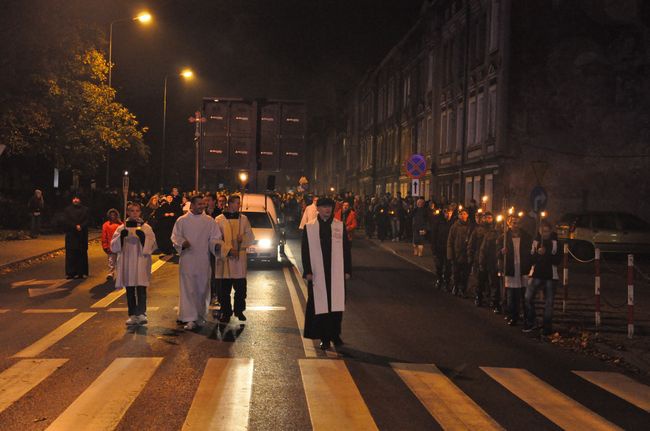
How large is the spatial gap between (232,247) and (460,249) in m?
5.16

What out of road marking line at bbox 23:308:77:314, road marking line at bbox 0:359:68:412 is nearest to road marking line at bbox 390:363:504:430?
road marking line at bbox 0:359:68:412

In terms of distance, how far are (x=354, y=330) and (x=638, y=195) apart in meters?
22.9

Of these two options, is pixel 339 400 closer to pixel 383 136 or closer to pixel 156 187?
pixel 383 136

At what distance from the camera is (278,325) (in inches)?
460

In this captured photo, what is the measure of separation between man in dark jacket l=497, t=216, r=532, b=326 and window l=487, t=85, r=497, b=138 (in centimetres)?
1995

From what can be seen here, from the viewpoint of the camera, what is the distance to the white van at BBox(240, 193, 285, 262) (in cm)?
2073

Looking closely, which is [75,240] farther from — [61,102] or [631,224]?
[631,224]

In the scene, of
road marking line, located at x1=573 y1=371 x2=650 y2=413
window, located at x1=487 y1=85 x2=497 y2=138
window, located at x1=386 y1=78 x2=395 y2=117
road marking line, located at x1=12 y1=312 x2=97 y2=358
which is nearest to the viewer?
road marking line, located at x1=573 y1=371 x2=650 y2=413

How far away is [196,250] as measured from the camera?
11570 mm

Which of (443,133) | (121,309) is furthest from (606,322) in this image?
(443,133)

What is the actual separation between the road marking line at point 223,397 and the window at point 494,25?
2552cm

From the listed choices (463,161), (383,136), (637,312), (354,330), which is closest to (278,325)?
(354,330)

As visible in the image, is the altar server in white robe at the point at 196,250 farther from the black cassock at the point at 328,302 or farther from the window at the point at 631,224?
the window at the point at 631,224

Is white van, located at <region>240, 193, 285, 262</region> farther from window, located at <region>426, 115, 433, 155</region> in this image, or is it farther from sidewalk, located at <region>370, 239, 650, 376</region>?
window, located at <region>426, 115, 433, 155</region>
